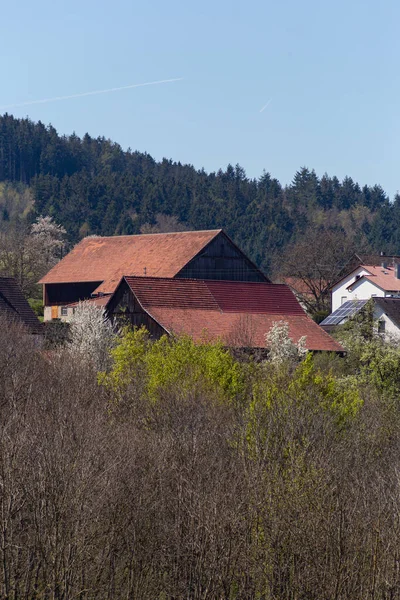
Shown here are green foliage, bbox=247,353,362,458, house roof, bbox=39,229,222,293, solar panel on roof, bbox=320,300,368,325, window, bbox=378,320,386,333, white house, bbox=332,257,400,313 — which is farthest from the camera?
white house, bbox=332,257,400,313

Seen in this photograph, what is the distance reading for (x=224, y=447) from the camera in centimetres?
2425

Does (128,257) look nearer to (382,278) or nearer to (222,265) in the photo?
(222,265)

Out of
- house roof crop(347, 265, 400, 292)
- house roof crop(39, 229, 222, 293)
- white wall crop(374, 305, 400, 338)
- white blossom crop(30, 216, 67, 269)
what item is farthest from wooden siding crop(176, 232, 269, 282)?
white blossom crop(30, 216, 67, 269)

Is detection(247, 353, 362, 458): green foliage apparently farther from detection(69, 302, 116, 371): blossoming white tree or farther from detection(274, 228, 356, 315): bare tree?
detection(274, 228, 356, 315): bare tree

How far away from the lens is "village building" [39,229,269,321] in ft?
210

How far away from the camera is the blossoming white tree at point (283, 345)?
4372 cm

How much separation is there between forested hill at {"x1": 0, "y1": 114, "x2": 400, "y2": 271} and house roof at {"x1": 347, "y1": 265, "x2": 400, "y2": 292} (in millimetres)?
31569

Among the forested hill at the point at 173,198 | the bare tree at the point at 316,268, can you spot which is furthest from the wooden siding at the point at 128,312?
the forested hill at the point at 173,198

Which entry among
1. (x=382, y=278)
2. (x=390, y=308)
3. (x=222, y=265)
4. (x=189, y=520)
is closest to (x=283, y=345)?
(x=390, y=308)

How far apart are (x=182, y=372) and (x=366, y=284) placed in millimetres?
46539

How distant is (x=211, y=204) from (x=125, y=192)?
34.2 feet

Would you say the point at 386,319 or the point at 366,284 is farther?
the point at 366,284

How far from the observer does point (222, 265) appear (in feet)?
212

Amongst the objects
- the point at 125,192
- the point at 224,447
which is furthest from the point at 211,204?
the point at 224,447
